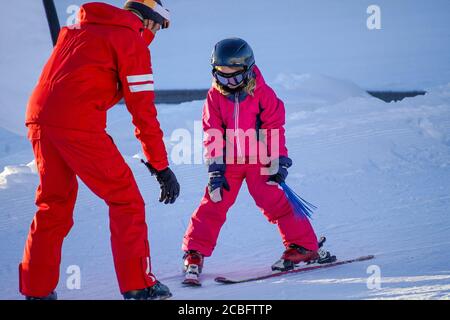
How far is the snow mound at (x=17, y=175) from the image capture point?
536cm

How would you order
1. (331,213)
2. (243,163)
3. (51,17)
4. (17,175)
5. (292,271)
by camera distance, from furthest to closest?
(51,17)
(17,175)
(331,213)
(243,163)
(292,271)

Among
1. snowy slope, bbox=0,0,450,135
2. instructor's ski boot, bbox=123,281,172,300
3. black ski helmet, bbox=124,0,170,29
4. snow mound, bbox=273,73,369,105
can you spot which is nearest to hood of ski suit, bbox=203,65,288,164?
black ski helmet, bbox=124,0,170,29

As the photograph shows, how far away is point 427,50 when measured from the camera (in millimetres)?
9258

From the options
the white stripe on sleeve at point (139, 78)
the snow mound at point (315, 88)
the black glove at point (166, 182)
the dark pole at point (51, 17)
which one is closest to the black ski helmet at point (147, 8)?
the white stripe on sleeve at point (139, 78)

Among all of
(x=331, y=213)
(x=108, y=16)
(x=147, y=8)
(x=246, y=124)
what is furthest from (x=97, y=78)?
(x=331, y=213)

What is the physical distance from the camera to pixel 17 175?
5.45 metres

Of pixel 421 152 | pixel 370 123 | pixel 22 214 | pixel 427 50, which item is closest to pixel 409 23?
pixel 427 50

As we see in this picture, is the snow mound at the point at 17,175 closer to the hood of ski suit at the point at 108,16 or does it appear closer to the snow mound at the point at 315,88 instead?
the hood of ski suit at the point at 108,16

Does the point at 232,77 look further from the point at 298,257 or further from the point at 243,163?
the point at 298,257

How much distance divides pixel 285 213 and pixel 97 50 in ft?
4.42

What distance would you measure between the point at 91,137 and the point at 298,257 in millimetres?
1332

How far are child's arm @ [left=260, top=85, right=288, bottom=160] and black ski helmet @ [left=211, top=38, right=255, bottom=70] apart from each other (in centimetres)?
19

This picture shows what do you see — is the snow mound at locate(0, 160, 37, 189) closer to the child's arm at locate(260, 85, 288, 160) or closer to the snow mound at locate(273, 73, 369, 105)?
the child's arm at locate(260, 85, 288, 160)

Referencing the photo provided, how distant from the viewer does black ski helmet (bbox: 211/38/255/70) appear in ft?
11.8
